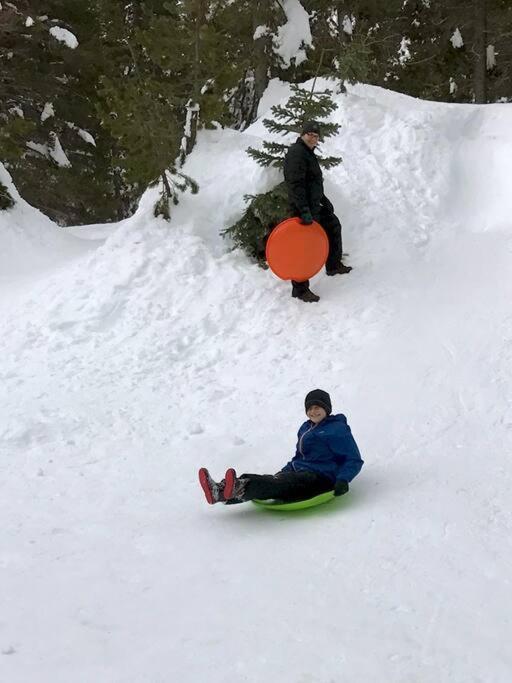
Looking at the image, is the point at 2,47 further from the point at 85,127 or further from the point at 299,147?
the point at 299,147

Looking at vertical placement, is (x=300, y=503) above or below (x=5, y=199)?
below

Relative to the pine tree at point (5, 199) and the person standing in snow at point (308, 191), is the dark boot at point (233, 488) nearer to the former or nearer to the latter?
the person standing in snow at point (308, 191)

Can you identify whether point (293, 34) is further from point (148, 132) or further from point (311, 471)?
point (311, 471)

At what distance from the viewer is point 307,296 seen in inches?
283

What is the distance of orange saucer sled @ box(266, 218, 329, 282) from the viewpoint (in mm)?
6898

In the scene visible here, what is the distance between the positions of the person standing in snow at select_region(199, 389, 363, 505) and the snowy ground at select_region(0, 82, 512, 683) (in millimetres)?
172

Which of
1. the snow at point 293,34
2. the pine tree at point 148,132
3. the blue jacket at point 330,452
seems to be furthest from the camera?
the snow at point 293,34

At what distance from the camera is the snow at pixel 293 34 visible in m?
12.6

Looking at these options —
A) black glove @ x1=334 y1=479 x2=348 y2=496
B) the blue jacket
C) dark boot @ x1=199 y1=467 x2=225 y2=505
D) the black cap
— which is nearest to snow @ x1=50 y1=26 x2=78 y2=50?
the black cap

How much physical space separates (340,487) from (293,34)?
11.3m

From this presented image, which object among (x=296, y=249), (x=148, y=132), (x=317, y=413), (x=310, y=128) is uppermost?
(x=148, y=132)

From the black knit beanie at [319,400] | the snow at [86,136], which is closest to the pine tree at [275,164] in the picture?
the black knit beanie at [319,400]

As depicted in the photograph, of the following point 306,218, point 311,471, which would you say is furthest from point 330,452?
point 306,218

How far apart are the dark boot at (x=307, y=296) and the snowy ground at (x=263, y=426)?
0.10 metres
